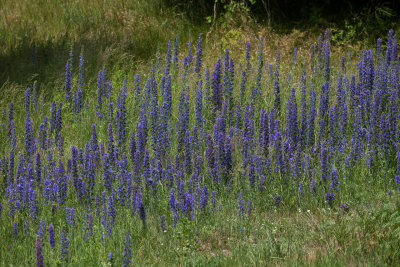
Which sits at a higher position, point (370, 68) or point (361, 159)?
point (370, 68)

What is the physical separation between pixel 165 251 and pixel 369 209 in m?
1.60

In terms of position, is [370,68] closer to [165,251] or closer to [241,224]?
[241,224]

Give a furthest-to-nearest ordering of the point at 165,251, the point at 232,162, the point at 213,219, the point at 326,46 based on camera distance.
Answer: the point at 326,46, the point at 232,162, the point at 213,219, the point at 165,251

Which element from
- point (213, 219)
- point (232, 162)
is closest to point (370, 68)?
point (232, 162)

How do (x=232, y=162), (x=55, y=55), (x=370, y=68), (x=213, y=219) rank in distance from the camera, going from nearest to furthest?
(x=213, y=219)
(x=232, y=162)
(x=370, y=68)
(x=55, y=55)

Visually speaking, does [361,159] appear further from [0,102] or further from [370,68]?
[0,102]

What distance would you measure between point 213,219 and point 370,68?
2.99m

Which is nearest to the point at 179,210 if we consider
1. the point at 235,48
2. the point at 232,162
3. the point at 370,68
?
the point at 232,162

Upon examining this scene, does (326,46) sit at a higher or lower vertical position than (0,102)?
higher

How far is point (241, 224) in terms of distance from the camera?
441 centimetres

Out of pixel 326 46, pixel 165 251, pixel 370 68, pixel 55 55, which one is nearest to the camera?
pixel 165 251

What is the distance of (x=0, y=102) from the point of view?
24.8 ft

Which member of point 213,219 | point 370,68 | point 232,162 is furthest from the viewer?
point 370,68

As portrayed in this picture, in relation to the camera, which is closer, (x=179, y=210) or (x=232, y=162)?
(x=179, y=210)
